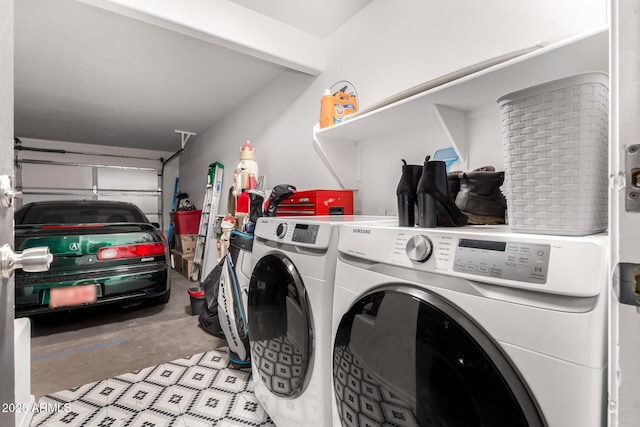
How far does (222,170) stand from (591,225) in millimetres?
4499

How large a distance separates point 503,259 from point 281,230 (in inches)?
35.7

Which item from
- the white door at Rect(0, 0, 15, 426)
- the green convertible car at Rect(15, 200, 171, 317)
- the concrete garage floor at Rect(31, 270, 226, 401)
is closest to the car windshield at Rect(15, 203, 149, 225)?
the green convertible car at Rect(15, 200, 171, 317)

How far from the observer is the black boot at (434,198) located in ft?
2.82

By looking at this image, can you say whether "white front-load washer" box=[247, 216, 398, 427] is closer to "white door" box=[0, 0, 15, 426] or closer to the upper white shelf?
the upper white shelf

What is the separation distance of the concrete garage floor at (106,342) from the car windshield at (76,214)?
38.3 inches

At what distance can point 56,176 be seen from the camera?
245 inches

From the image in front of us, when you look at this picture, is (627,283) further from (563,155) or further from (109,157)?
(109,157)

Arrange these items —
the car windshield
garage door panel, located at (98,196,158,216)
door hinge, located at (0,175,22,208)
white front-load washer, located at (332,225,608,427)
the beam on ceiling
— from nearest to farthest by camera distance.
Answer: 1. white front-load washer, located at (332,225,608,427)
2. door hinge, located at (0,175,22,208)
3. the beam on ceiling
4. the car windshield
5. garage door panel, located at (98,196,158,216)

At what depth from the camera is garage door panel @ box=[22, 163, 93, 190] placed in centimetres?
597

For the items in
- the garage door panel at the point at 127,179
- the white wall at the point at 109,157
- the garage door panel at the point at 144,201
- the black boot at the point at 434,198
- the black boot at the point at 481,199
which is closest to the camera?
the black boot at the point at 434,198

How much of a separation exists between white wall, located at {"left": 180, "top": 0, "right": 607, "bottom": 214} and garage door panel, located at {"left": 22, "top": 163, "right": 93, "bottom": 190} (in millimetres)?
5351

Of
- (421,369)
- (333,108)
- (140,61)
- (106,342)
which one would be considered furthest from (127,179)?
(421,369)

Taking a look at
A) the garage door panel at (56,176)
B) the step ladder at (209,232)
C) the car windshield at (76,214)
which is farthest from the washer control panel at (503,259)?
the garage door panel at (56,176)

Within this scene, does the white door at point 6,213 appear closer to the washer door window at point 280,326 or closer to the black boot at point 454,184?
the washer door window at point 280,326
